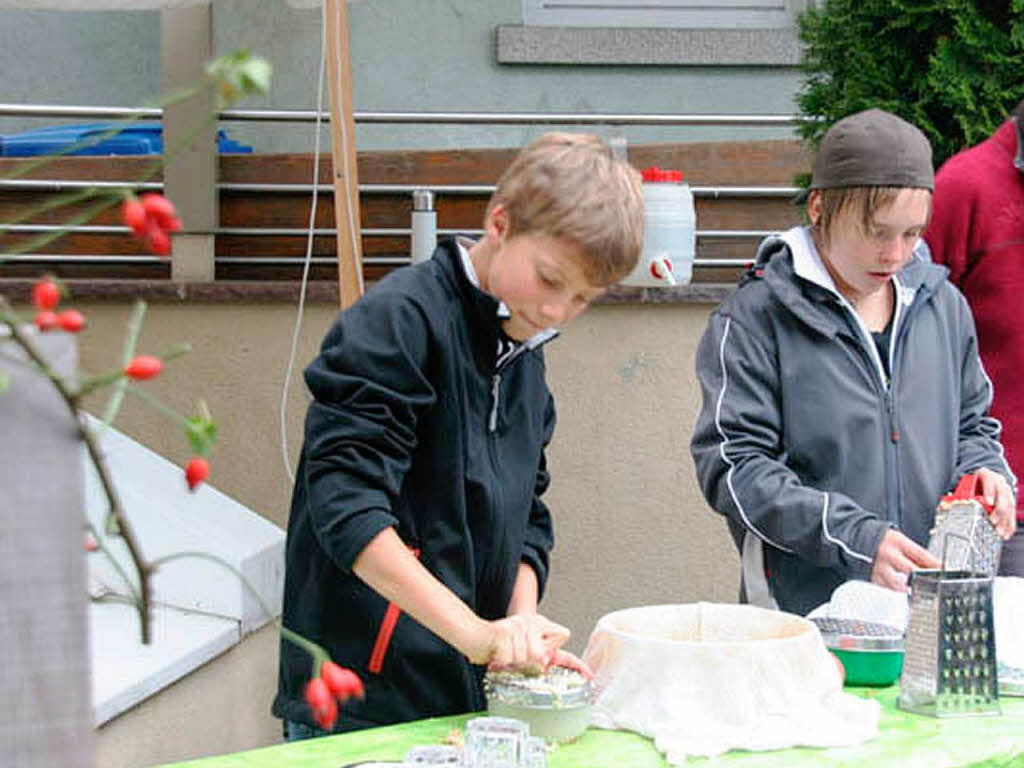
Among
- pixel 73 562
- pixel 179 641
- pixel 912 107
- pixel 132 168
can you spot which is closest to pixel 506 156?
pixel 132 168

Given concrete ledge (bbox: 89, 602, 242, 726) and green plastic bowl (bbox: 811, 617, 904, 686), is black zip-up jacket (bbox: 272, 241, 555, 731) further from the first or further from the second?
concrete ledge (bbox: 89, 602, 242, 726)

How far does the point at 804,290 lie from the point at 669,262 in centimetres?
214

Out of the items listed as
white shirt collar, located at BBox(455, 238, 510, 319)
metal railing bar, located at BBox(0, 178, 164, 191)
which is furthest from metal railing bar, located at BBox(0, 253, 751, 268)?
white shirt collar, located at BBox(455, 238, 510, 319)

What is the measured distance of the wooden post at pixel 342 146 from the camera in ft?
13.7

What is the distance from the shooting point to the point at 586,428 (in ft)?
16.2

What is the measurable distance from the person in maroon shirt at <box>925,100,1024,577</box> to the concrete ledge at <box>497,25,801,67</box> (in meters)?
4.33

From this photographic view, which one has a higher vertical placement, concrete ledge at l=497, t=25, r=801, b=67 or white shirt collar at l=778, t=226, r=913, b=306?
concrete ledge at l=497, t=25, r=801, b=67

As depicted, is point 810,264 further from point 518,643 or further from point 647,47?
point 647,47

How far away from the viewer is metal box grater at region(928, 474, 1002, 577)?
230 centimetres

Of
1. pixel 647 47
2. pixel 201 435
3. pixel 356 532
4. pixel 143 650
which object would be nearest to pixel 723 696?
pixel 356 532

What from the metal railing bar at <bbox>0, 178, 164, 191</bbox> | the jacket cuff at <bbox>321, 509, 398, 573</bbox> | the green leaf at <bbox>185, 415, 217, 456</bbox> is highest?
the green leaf at <bbox>185, 415, 217, 456</bbox>

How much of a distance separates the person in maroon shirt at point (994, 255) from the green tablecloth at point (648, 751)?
1.03 m

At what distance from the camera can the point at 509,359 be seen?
6.99 feet

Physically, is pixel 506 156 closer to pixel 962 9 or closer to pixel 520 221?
pixel 962 9
